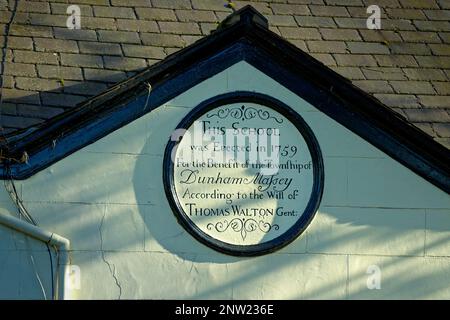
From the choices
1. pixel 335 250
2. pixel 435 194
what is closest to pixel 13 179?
pixel 335 250

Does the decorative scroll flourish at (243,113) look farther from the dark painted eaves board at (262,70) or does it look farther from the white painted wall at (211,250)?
the dark painted eaves board at (262,70)

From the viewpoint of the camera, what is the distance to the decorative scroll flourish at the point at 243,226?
830cm

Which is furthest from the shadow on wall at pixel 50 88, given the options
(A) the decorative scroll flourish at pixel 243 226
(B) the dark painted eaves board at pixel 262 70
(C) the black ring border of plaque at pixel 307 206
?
(A) the decorative scroll flourish at pixel 243 226

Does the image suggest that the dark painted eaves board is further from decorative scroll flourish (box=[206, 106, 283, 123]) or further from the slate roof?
the slate roof

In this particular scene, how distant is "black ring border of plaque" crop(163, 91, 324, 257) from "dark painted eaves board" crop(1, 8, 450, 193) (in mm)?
193

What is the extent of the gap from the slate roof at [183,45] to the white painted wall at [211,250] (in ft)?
3.06

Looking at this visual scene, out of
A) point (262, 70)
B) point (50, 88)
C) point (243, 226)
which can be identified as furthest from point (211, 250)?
point (50, 88)

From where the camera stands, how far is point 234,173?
836cm

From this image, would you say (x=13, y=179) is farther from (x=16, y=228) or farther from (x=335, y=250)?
(x=335, y=250)

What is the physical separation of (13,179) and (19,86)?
4.33 feet

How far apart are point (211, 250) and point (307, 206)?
78cm

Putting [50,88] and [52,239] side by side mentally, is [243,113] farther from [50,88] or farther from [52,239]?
[50,88]

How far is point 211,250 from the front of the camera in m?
8.28

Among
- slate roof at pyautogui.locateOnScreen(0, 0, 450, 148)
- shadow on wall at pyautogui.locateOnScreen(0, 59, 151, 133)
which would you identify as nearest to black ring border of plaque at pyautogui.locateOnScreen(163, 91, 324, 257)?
shadow on wall at pyautogui.locateOnScreen(0, 59, 151, 133)
